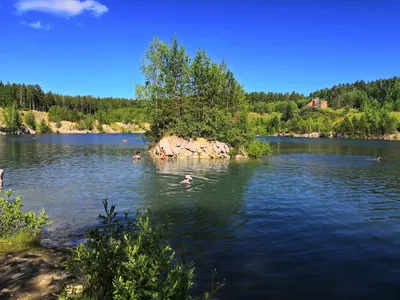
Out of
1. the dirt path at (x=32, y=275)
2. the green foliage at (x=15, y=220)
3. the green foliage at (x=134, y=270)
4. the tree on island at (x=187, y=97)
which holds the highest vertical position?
the tree on island at (x=187, y=97)

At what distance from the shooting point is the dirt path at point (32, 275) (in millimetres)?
9185

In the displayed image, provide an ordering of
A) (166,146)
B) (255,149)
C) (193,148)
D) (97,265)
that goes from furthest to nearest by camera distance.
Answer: (255,149) < (193,148) < (166,146) < (97,265)

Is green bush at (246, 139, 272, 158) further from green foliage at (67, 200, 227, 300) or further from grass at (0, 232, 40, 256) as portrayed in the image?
green foliage at (67, 200, 227, 300)

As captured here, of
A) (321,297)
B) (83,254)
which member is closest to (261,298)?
(321,297)

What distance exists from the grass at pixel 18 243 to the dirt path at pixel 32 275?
0.50 meters

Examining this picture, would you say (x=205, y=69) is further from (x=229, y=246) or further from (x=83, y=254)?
(x=83, y=254)

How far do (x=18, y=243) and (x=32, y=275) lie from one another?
3.65 m

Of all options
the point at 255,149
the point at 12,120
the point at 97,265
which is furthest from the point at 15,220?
the point at 12,120

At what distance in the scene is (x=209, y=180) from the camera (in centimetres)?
3494

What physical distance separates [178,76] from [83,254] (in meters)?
58.9

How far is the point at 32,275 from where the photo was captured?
10.5 meters

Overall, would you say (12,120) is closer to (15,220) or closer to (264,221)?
(15,220)

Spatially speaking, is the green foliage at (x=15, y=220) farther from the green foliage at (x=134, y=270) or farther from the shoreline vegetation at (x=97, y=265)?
the green foliage at (x=134, y=270)

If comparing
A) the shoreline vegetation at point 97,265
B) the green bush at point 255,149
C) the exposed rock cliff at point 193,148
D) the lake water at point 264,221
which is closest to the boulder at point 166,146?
the exposed rock cliff at point 193,148
